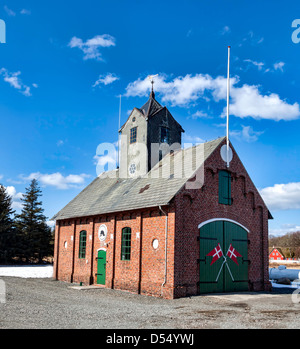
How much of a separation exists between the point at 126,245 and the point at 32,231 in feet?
102

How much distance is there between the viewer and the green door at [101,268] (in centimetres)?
2138

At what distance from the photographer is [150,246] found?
58.2 feet

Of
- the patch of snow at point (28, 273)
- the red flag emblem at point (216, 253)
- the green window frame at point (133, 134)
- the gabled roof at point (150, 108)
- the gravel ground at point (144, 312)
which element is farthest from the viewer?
the patch of snow at point (28, 273)

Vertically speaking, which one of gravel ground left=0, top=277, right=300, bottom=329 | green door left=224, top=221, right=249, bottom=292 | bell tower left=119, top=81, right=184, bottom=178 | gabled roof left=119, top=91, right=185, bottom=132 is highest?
gabled roof left=119, top=91, right=185, bottom=132

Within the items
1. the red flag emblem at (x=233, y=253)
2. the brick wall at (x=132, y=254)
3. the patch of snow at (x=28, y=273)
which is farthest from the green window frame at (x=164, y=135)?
the patch of snow at (x=28, y=273)

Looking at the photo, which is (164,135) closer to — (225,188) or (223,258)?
(225,188)

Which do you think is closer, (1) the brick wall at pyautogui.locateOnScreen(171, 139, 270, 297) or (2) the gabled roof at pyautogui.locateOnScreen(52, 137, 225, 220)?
(1) the brick wall at pyautogui.locateOnScreen(171, 139, 270, 297)

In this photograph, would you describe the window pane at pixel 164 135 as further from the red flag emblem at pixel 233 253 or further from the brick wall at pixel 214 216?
the red flag emblem at pixel 233 253

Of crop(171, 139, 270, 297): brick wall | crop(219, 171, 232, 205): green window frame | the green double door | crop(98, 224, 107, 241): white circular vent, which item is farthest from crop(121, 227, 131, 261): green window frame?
crop(219, 171, 232, 205): green window frame

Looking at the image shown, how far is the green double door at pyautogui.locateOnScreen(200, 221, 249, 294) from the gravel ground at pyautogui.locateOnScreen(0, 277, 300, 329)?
1.12 m

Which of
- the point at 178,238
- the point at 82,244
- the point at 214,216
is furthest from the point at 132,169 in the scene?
the point at 178,238

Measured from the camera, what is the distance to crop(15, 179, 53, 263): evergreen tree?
46.6 meters

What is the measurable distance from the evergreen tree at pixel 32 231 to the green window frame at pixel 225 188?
33917 mm

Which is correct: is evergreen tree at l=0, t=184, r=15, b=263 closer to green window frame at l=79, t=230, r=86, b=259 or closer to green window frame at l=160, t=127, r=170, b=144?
green window frame at l=79, t=230, r=86, b=259
